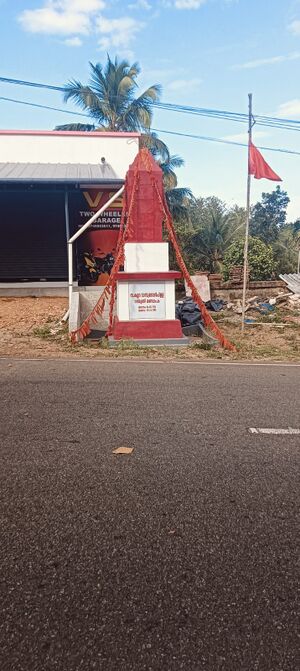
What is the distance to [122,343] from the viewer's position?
8.82m

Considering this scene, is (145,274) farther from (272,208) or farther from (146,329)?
(272,208)

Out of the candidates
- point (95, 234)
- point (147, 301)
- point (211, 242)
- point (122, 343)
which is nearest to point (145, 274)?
point (147, 301)

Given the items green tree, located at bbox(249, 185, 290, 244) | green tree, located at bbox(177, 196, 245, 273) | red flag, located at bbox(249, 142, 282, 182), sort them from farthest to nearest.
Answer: green tree, located at bbox(249, 185, 290, 244)
green tree, located at bbox(177, 196, 245, 273)
red flag, located at bbox(249, 142, 282, 182)

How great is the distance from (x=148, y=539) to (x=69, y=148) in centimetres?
1682

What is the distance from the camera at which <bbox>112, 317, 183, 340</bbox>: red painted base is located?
921cm

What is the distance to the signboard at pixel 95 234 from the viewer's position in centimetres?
1619

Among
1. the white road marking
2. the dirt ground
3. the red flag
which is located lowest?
the white road marking

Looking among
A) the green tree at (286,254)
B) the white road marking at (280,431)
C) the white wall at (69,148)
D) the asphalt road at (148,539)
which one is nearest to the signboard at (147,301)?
the asphalt road at (148,539)

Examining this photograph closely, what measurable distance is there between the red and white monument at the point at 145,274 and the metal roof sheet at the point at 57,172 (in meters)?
4.14

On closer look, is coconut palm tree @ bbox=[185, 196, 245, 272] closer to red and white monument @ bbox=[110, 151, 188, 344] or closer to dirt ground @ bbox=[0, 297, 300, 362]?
dirt ground @ bbox=[0, 297, 300, 362]

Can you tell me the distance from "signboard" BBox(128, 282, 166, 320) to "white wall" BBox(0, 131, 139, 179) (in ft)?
28.7

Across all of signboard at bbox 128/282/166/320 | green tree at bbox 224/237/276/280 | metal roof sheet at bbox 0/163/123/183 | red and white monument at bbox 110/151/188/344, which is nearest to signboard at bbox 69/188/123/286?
metal roof sheet at bbox 0/163/123/183

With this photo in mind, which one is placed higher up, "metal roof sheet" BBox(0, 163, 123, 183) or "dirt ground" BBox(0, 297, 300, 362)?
"metal roof sheet" BBox(0, 163, 123, 183)

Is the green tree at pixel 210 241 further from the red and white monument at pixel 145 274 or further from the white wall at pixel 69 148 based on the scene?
the red and white monument at pixel 145 274
